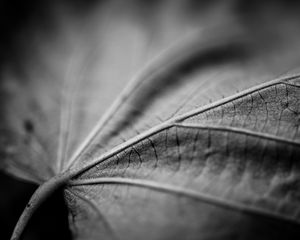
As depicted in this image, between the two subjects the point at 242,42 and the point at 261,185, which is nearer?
the point at 261,185

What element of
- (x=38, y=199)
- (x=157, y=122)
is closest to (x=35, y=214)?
(x=38, y=199)

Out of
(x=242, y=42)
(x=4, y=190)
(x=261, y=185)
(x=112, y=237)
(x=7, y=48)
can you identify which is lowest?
(x=261, y=185)

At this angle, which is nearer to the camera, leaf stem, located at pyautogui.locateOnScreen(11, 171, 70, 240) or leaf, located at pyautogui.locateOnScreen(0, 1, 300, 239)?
leaf, located at pyautogui.locateOnScreen(0, 1, 300, 239)

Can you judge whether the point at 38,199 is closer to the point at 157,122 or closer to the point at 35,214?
the point at 35,214

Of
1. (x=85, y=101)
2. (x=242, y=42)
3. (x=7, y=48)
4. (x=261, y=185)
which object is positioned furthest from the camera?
(x=7, y=48)

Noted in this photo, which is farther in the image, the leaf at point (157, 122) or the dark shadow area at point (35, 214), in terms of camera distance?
the dark shadow area at point (35, 214)

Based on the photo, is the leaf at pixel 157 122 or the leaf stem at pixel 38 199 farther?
the leaf stem at pixel 38 199

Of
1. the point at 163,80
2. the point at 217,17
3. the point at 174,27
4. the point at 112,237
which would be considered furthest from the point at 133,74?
the point at 112,237

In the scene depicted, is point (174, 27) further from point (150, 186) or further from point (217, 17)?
point (150, 186)
